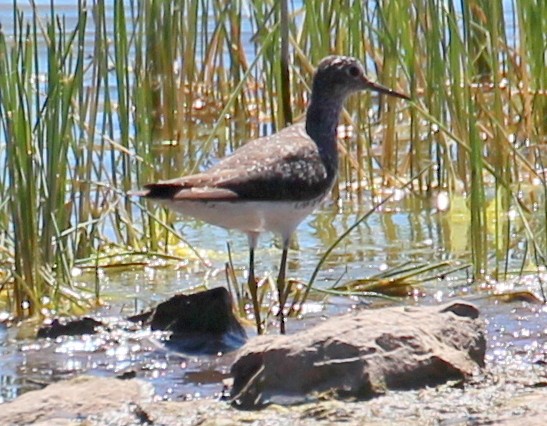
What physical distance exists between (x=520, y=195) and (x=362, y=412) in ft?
11.7

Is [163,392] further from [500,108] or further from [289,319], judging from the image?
[500,108]

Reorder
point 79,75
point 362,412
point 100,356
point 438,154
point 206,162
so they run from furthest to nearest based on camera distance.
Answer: point 206,162 < point 438,154 < point 79,75 < point 100,356 < point 362,412

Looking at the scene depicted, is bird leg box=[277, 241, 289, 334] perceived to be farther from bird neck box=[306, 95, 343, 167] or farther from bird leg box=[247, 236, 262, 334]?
bird neck box=[306, 95, 343, 167]

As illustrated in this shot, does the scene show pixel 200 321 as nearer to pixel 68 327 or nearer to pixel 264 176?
pixel 68 327

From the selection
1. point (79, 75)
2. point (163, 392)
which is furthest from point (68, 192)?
point (163, 392)

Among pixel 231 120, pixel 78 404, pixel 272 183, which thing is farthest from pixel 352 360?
pixel 231 120

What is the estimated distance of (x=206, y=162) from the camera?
8555mm

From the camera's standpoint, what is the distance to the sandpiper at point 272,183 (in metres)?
5.34

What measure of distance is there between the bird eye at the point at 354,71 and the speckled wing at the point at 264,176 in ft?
1.48

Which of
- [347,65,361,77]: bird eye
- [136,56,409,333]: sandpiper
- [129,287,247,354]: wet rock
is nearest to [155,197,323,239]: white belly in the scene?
[136,56,409,333]: sandpiper

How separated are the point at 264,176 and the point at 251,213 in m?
0.17

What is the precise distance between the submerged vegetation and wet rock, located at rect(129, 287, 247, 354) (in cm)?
40

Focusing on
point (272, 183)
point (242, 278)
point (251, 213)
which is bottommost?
point (242, 278)

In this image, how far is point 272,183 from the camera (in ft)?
18.4
